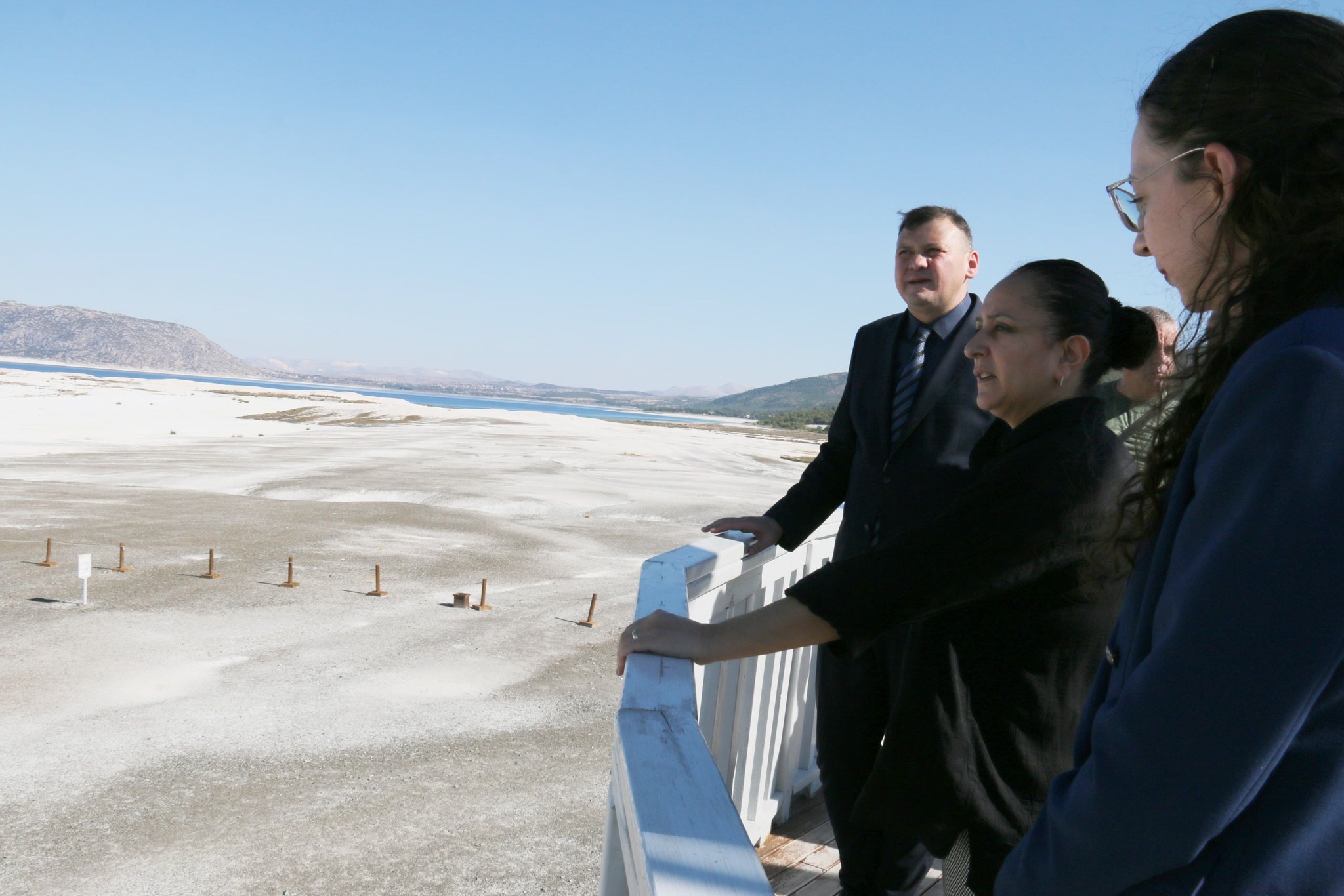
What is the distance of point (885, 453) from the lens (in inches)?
124

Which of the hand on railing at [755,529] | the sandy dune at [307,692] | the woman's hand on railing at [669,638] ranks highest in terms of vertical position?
the hand on railing at [755,529]

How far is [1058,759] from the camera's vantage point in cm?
206

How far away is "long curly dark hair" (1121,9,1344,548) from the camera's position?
104 centimetres

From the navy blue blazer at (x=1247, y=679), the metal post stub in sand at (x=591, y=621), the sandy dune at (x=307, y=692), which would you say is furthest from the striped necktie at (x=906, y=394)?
the metal post stub in sand at (x=591, y=621)

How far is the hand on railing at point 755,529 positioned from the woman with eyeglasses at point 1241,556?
1.94 metres

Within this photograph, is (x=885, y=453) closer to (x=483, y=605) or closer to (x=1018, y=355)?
(x=1018, y=355)

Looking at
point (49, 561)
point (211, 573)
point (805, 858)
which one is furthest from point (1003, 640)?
point (49, 561)

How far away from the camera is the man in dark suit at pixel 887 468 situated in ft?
9.39

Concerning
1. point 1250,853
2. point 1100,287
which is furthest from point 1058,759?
point 1250,853

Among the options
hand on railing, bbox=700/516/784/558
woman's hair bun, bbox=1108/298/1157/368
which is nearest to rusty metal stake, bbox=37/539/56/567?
hand on railing, bbox=700/516/784/558

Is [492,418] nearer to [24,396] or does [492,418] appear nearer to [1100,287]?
[24,396]

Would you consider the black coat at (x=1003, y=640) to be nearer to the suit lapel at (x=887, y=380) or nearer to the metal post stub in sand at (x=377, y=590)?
the suit lapel at (x=887, y=380)

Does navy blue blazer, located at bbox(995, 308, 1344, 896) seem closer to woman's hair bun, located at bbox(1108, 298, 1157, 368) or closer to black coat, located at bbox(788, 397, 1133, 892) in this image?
black coat, located at bbox(788, 397, 1133, 892)

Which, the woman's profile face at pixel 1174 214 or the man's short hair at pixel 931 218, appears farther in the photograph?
the man's short hair at pixel 931 218
